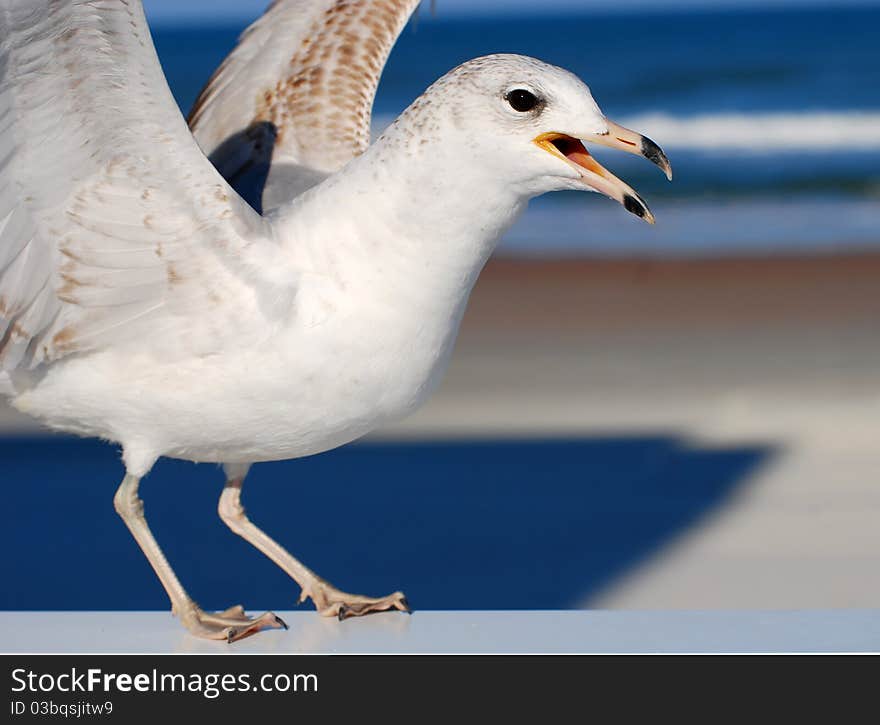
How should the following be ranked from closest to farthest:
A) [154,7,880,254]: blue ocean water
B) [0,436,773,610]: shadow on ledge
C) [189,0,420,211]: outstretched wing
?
1. [189,0,420,211]: outstretched wing
2. [0,436,773,610]: shadow on ledge
3. [154,7,880,254]: blue ocean water

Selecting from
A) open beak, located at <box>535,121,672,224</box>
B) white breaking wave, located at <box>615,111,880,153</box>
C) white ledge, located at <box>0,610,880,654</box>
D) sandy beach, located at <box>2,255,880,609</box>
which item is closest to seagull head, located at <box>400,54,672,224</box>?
open beak, located at <box>535,121,672,224</box>

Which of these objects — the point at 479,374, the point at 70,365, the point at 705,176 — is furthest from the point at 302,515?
the point at 705,176

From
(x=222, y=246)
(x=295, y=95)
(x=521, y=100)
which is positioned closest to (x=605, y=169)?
(x=521, y=100)

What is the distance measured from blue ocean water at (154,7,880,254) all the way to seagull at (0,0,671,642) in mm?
5818

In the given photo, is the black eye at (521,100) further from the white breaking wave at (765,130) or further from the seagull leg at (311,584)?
the white breaking wave at (765,130)

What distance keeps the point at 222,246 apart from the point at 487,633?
966 millimetres

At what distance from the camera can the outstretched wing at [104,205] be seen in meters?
3.10

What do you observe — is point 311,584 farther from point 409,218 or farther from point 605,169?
point 605,169

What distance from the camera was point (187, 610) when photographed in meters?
3.46

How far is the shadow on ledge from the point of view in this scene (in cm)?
599

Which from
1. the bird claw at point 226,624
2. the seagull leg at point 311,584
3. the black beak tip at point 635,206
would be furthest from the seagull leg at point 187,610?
the black beak tip at point 635,206

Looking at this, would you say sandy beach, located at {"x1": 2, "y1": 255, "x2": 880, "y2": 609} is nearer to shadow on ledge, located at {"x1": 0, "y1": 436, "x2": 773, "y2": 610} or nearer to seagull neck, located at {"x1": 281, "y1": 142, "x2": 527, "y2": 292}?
shadow on ledge, located at {"x1": 0, "y1": 436, "x2": 773, "y2": 610}

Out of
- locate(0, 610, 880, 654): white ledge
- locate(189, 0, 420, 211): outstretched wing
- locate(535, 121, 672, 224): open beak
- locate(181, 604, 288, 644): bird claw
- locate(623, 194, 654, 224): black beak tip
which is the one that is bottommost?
locate(0, 610, 880, 654): white ledge

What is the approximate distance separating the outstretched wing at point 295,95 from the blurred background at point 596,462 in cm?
199
